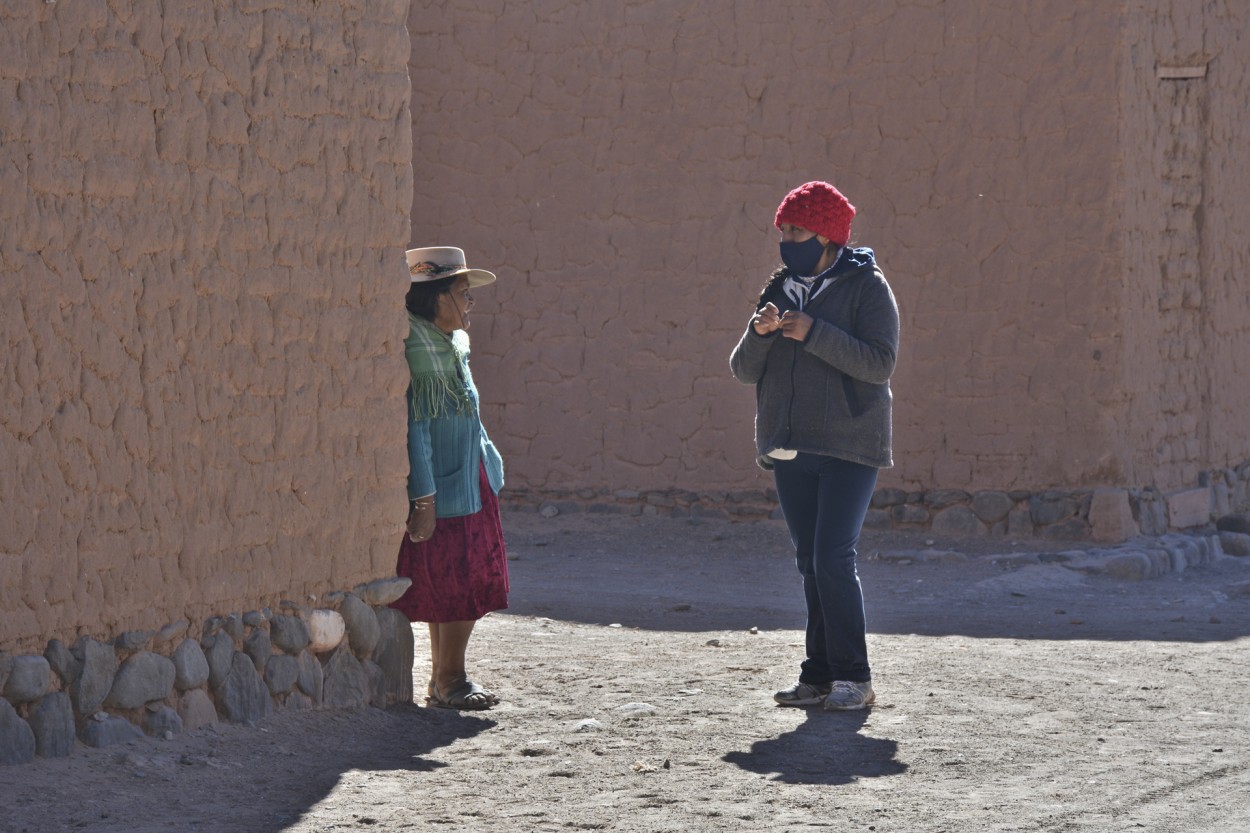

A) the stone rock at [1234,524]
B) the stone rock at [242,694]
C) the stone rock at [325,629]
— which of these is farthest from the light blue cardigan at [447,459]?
the stone rock at [1234,524]

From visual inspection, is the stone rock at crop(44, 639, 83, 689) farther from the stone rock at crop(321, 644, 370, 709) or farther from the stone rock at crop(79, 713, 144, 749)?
the stone rock at crop(321, 644, 370, 709)

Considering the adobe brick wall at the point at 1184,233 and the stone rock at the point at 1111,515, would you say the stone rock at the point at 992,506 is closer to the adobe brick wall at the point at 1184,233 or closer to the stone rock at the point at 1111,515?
the stone rock at the point at 1111,515

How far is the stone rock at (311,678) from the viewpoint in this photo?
5.00m

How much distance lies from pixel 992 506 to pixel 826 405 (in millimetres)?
4506

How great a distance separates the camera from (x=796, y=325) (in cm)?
511

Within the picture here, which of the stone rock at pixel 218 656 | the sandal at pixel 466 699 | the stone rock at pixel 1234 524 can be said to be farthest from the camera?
the stone rock at pixel 1234 524

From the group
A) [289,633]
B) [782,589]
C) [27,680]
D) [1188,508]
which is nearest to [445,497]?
[289,633]

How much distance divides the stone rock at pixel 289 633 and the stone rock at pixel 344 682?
0.49 ft

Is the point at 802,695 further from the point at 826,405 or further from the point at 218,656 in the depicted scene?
the point at 218,656

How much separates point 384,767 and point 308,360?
1.29 meters

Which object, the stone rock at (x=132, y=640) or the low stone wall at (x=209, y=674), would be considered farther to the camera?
the stone rock at (x=132, y=640)

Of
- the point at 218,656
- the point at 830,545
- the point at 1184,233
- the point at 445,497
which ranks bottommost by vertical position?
the point at 218,656

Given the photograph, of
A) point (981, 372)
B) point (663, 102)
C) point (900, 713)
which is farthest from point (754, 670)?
point (663, 102)

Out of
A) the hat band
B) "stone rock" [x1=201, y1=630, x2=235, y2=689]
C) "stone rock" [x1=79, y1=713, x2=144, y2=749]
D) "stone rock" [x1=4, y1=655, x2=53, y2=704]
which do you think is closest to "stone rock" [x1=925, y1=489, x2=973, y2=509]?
the hat band
